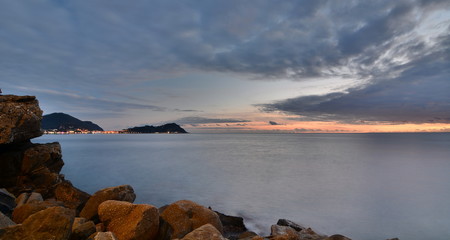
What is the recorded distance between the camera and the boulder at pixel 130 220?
718 cm

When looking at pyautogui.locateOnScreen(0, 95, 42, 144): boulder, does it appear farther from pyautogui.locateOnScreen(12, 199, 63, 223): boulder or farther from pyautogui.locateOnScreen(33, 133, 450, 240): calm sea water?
pyautogui.locateOnScreen(33, 133, 450, 240): calm sea water

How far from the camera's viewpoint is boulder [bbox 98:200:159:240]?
23.6 ft

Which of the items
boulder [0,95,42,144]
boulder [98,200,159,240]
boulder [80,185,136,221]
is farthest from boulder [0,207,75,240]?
boulder [0,95,42,144]

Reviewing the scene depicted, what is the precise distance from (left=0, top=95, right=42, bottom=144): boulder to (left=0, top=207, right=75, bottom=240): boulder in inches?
310

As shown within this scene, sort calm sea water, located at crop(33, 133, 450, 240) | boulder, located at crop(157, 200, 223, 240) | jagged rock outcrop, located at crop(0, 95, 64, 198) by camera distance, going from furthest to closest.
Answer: calm sea water, located at crop(33, 133, 450, 240)
jagged rock outcrop, located at crop(0, 95, 64, 198)
boulder, located at crop(157, 200, 223, 240)

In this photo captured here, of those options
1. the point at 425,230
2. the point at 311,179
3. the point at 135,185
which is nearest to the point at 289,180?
the point at 311,179

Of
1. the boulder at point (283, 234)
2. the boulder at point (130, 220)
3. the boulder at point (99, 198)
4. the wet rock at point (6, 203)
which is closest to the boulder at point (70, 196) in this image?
the boulder at point (99, 198)

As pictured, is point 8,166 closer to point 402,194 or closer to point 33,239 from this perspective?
point 33,239

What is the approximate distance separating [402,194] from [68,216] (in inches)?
934

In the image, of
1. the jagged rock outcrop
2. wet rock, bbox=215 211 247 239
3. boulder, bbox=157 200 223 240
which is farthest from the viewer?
the jagged rock outcrop

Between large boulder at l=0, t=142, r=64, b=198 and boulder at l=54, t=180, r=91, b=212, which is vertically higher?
large boulder at l=0, t=142, r=64, b=198

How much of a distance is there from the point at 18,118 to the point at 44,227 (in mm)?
9148

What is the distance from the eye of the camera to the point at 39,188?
1236 cm

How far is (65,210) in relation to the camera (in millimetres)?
5773
